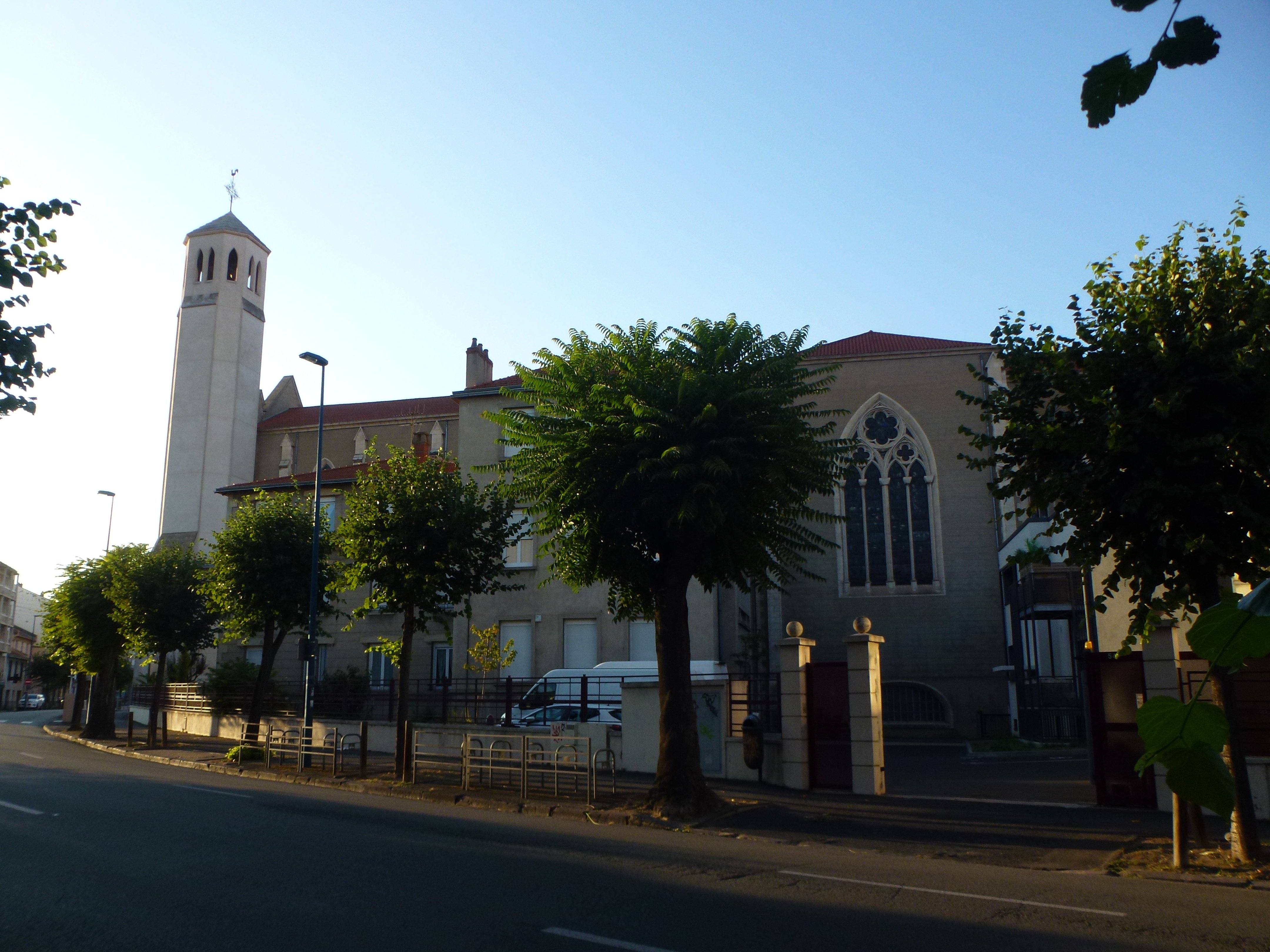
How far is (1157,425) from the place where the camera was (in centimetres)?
1054

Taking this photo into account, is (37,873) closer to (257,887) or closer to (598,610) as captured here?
(257,887)

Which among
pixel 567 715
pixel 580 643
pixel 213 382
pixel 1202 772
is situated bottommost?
pixel 567 715

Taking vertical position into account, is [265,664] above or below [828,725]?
above

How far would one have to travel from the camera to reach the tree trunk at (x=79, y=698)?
4012cm

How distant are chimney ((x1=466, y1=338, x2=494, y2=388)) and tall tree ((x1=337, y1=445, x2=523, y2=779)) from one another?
2104 centimetres

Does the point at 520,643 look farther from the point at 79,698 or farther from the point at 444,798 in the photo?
the point at 79,698

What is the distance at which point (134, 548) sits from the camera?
32.8 m

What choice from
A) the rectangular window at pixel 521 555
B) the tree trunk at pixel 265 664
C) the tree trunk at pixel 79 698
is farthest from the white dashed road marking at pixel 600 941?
the tree trunk at pixel 79 698

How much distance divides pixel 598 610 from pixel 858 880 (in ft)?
81.4

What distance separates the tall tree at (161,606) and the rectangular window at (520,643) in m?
9.60

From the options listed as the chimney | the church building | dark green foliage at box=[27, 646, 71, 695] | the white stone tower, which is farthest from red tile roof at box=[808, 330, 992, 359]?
dark green foliage at box=[27, 646, 71, 695]

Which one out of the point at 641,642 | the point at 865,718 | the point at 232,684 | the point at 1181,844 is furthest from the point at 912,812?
the point at 232,684

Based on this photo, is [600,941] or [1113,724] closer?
[600,941]

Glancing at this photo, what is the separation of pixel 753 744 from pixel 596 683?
637 centimetres
